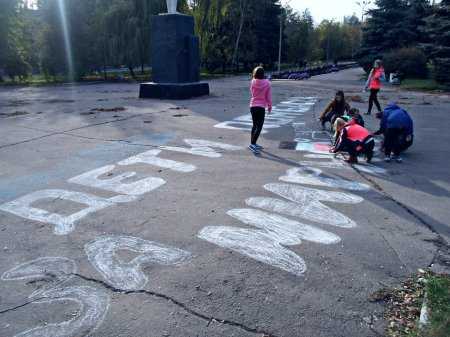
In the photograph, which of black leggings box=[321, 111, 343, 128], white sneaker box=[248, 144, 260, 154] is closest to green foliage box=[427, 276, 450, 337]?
white sneaker box=[248, 144, 260, 154]

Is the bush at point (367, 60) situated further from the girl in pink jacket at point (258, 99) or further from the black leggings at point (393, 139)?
the black leggings at point (393, 139)

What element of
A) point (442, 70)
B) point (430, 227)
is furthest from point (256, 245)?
point (442, 70)

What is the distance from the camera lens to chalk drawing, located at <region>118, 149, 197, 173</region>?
23.4 feet

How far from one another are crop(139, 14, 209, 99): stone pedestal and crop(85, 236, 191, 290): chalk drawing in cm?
1444

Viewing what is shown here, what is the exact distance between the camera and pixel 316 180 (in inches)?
256

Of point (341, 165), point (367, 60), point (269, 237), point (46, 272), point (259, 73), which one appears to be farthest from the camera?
point (367, 60)

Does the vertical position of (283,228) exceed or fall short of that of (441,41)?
it falls short

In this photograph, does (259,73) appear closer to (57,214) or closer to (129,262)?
(57,214)

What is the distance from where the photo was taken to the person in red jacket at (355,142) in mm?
7551

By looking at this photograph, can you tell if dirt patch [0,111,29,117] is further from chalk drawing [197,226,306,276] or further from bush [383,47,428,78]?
bush [383,47,428,78]

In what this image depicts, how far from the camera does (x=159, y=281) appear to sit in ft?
11.7

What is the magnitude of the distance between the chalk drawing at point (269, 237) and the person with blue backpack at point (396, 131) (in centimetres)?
Result: 397

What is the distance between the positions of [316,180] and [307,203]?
1.15 meters

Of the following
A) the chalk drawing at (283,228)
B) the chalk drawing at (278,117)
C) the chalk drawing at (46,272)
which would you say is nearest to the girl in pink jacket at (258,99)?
the chalk drawing at (278,117)
